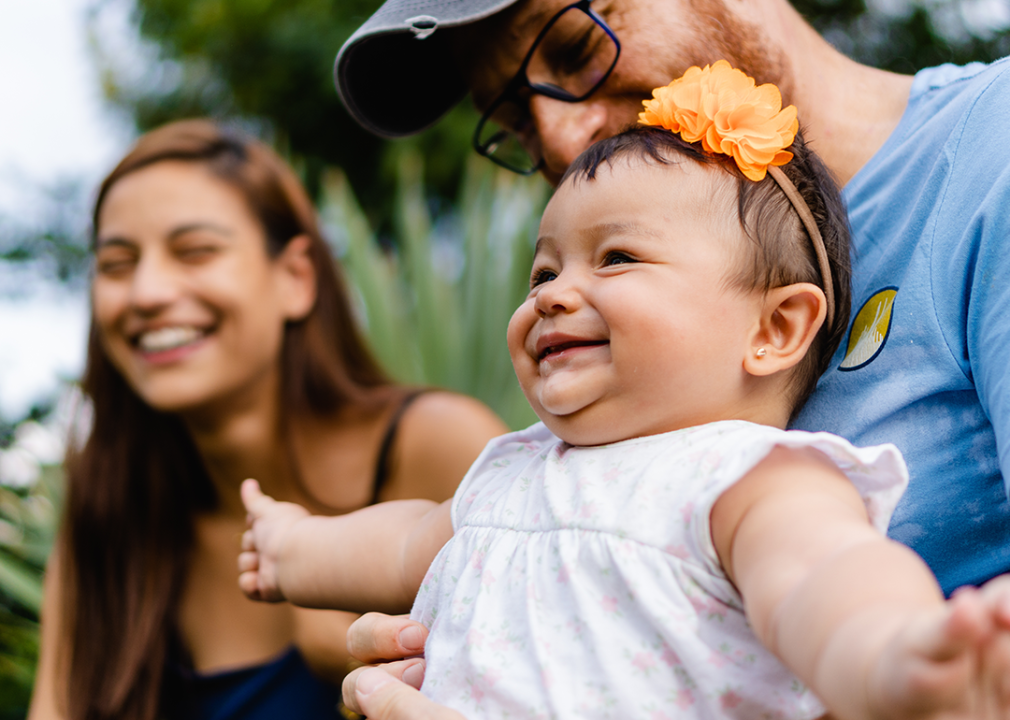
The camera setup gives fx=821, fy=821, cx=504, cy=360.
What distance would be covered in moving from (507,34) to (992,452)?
126 centimetres

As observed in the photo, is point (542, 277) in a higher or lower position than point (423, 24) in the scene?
lower

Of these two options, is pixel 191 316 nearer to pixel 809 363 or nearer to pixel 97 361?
pixel 97 361

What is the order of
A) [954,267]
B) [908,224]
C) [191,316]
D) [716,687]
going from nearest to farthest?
1. [716,687]
2. [954,267]
3. [908,224]
4. [191,316]

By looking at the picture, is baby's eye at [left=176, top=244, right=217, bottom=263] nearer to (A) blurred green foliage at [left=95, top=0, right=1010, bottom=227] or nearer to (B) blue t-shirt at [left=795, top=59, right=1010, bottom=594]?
(B) blue t-shirt at [left=795, top=59, right=1010, bottom=594]

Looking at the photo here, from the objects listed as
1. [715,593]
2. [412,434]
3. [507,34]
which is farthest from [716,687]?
[412,434]

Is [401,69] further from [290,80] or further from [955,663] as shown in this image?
[290,80]

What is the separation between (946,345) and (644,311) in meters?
0.44

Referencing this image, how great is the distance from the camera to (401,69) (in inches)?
84.2

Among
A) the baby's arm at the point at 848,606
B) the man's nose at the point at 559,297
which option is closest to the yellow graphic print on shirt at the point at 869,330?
the baby's arm at the point at 848,606

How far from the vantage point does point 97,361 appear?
3.21 meters

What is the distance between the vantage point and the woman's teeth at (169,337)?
279cm

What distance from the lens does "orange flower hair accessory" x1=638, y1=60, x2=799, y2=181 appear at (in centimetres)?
129

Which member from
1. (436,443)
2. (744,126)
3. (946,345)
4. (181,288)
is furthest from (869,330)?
(181,288)

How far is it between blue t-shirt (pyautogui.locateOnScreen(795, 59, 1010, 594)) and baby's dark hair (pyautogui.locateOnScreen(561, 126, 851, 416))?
50 mm
